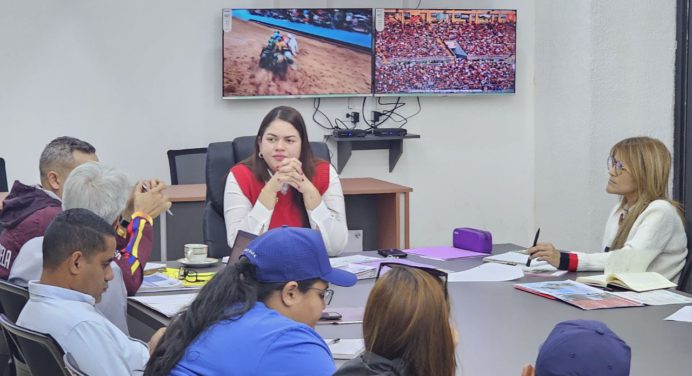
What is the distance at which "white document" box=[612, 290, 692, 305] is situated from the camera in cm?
311

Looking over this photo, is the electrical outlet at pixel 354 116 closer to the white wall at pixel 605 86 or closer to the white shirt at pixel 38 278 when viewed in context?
the white wall at pixel 605 86

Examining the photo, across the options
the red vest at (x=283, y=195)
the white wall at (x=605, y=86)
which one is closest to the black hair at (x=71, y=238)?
the red vest at (x=283, y=195)

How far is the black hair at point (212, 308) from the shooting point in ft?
6.34

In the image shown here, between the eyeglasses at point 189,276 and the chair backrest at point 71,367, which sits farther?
the eyeglasses at point 189,276

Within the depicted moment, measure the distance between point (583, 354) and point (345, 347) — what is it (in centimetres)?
94

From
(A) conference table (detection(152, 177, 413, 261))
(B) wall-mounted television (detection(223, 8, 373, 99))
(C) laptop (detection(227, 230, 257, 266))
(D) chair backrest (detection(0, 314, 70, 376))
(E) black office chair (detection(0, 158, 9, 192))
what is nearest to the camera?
(D) chair backrest (detection(0, 314, 70, 376))

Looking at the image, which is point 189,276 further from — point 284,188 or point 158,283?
point 284,188

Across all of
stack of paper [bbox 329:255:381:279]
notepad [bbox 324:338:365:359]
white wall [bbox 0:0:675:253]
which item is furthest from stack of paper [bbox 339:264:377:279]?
white wall [bbox 0:0:675:253]

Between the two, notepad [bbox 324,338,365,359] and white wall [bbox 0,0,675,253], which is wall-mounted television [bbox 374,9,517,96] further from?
notepad [bbox 324,338,365,359]

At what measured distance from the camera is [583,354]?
1.77m

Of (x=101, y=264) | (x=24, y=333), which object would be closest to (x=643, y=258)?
(x=101, y=264)

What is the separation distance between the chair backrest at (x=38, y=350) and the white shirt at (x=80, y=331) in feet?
0.30

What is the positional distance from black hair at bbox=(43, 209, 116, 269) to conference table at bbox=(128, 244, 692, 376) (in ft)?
1.46

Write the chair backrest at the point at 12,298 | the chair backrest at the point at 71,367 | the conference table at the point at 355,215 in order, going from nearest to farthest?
the chair backrest at the point at 71,367 → the chair backrest at the point at 12,298 → the conference table at the point at 355,215
